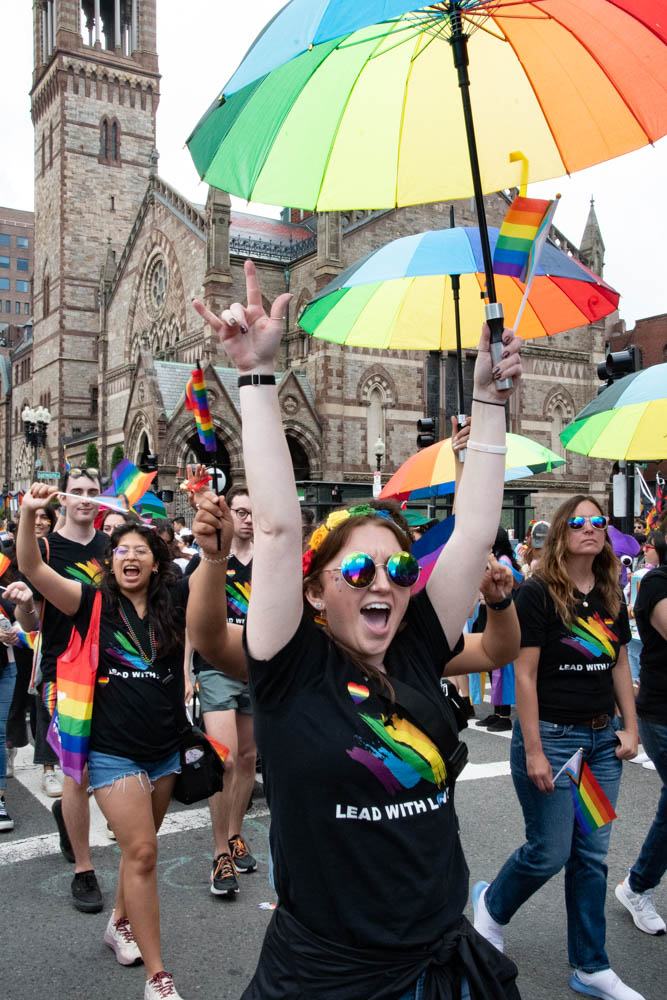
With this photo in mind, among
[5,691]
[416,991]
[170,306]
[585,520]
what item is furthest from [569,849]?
[170,306]

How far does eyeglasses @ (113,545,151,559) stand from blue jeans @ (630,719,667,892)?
8.33ft

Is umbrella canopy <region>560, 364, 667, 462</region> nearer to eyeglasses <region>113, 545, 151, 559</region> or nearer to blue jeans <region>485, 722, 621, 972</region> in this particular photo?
blue jeans <region>485, 722, 621, 972</region>

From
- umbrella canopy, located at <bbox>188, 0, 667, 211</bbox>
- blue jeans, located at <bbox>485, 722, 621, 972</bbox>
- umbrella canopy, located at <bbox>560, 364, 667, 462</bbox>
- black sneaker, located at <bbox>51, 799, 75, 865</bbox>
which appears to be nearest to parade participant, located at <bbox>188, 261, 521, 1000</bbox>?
umbrella canopy, located at <bbox>188, 0, 667, 211</bbox>

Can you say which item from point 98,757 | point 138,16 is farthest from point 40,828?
point 138,16

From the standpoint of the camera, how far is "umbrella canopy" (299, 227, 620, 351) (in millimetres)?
4570

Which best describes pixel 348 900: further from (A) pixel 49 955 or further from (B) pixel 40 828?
(B) pixel 40 828

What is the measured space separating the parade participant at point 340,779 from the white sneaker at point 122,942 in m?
2.28

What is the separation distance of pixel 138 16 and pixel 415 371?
33.9 metres

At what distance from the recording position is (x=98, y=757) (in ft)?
12.5

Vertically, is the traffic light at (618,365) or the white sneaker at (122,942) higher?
the traffic light at (618,365)

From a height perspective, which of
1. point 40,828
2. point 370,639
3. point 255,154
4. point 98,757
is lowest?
point 40,828

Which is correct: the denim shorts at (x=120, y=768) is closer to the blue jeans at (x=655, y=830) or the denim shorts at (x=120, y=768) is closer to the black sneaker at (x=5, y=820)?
the blue jeans at (x=655, y=830)

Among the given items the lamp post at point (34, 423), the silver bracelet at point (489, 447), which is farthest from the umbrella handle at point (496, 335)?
the lamp post at point (34, 423)

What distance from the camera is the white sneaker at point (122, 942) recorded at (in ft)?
13.0
